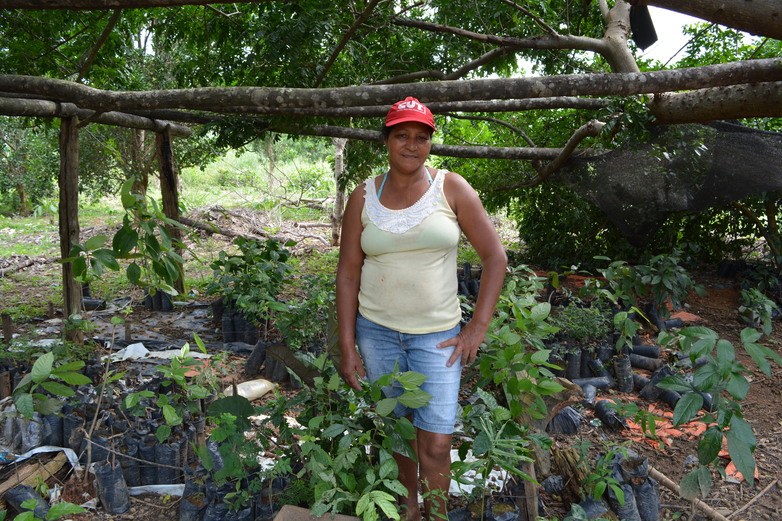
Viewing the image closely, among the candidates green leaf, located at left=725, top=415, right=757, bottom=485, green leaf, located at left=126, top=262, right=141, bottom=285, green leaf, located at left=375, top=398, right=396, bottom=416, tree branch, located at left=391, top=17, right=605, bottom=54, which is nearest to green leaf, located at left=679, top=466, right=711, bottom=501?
green leaf, located at left=725, top=415, right=757, bottom=485

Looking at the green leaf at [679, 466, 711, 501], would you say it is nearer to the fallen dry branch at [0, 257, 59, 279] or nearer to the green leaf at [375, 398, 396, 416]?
the green leaf at [375, 398, 396, 416]

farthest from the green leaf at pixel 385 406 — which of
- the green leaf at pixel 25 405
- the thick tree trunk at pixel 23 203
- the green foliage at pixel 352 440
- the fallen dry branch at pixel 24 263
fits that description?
the thick tree trunk at pixel 23 203

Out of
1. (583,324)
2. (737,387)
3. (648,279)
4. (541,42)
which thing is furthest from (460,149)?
(737,387)

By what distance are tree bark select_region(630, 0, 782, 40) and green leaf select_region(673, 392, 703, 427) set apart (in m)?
1.28

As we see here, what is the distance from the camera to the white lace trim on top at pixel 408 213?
198cm

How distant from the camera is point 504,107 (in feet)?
13.2

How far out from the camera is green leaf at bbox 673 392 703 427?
1.96 metres

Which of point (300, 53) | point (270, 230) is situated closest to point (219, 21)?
point (300, 53)

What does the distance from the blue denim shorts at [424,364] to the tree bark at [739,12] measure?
1.32 meters

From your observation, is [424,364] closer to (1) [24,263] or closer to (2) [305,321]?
(2) [305,321]

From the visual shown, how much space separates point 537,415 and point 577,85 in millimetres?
1701

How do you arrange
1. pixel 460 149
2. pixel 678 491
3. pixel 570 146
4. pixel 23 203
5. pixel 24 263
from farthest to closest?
pixel 23 203 < pixel 24 263 < pixel 460 149 < pixel 570 146 < pixel 678 491

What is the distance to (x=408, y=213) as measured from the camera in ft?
6.53

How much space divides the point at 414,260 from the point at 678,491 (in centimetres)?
184
